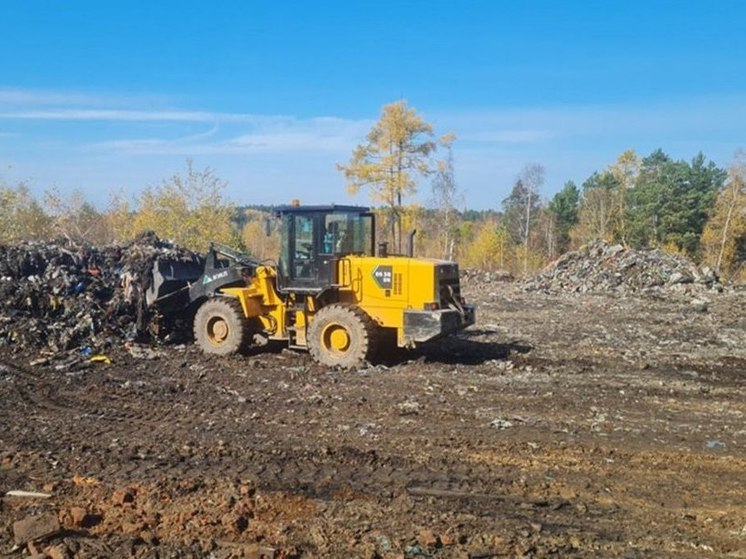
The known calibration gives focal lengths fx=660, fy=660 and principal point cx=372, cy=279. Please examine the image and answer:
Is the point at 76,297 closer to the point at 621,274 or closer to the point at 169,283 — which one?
the point at 169,283

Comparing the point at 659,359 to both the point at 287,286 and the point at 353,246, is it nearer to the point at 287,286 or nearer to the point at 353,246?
the point at 353,246

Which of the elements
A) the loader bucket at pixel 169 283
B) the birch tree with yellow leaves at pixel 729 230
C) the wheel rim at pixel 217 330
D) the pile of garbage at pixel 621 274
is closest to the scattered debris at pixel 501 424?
the wheel rim at pixel 217 330

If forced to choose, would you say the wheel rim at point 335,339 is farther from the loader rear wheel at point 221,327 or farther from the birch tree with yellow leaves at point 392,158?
the birch tree with yellow leaves at point 392,158

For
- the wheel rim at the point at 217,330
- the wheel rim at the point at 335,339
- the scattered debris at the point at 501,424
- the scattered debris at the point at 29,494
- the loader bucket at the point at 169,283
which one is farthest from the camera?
the loader bucket at the point at 169,283

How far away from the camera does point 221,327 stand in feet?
36.2

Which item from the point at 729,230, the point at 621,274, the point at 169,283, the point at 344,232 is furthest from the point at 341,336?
the point at 729,230

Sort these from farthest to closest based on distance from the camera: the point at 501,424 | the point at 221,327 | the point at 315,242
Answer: the point at 221,327 → the point at 315,242 → the point at 501,424

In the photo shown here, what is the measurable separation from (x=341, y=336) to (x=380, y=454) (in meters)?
4.21

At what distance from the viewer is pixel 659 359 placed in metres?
11.1

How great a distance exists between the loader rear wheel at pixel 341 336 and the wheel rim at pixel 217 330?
1635 mm

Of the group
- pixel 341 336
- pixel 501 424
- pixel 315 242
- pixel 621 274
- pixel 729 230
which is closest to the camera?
pixel 501 424

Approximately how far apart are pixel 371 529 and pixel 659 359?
8.20 m

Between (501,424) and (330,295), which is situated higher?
(330,295)

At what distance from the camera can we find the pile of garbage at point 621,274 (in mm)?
22094
